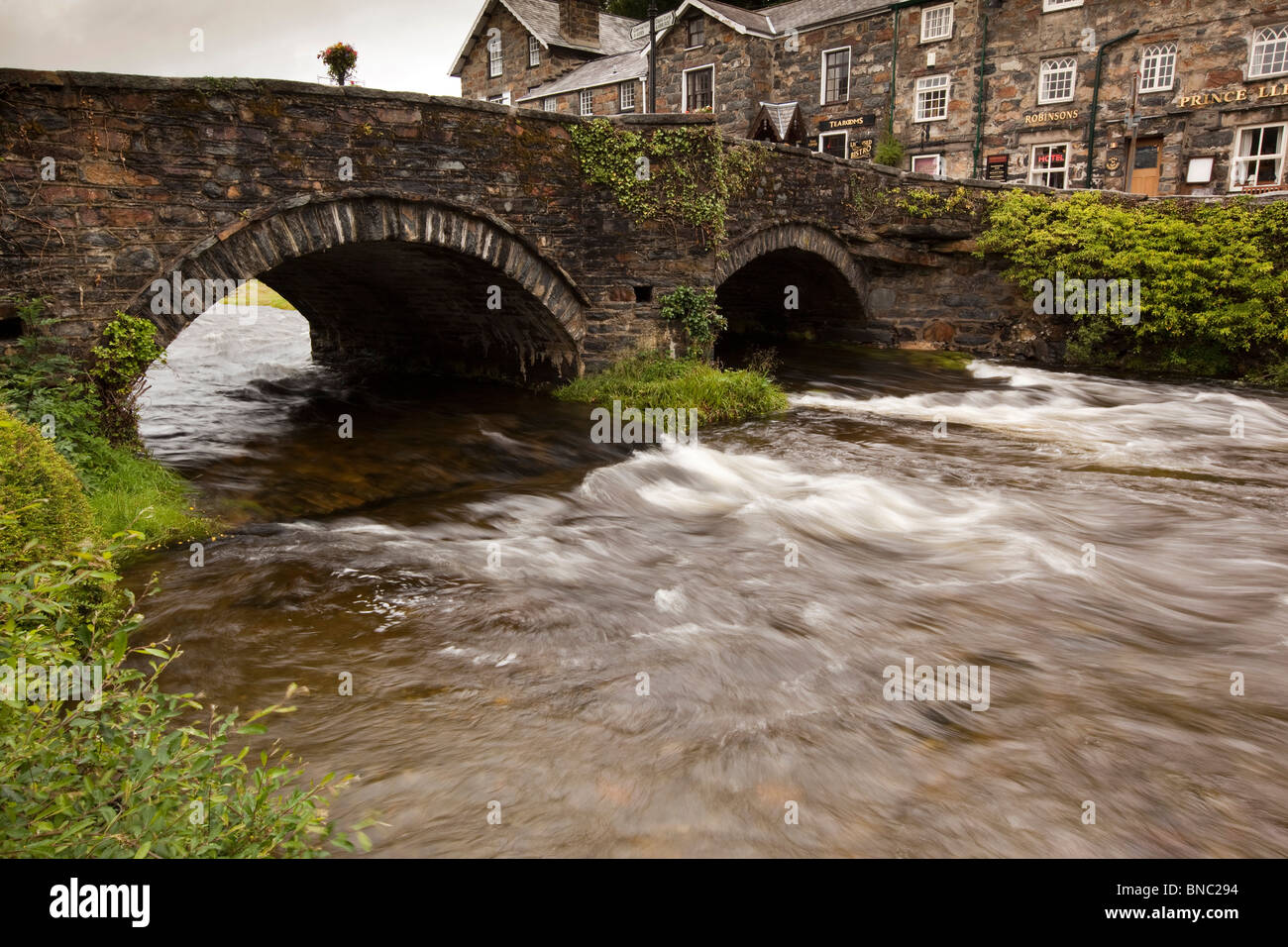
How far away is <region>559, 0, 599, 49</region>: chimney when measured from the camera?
3659 centimetres

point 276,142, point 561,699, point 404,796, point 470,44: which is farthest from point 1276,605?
point 470,44

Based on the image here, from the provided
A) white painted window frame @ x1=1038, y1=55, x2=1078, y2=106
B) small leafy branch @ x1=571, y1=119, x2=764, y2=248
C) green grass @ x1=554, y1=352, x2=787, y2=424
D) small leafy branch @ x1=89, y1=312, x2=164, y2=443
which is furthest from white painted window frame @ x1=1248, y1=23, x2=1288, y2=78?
small leafy branch @ x1=89, y1=312, x2=164, y2=443

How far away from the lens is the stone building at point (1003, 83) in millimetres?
22281

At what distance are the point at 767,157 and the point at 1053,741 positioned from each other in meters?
12.1

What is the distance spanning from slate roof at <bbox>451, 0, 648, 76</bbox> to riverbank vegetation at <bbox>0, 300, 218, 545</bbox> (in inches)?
1302

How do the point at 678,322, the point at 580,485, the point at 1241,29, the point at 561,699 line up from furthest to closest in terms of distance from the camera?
the point at 1241,29, the point at 678,322, the point at 580,485, the point at 561,699

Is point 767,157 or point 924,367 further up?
point 767,157

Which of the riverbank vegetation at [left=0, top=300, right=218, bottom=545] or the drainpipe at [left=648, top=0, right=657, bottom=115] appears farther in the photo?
the drainpipe at [left=648, top=0, right=657, bottom=115]

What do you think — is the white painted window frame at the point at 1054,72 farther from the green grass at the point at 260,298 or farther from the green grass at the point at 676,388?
the green grass at the point at 260,298

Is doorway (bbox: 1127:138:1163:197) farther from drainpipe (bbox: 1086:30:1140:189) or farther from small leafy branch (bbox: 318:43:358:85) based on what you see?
small leafy branch (bbox: 318:43:358:85)

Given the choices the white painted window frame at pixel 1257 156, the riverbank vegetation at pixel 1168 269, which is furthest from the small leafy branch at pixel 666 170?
the white painted window frame at pixel 1257 156

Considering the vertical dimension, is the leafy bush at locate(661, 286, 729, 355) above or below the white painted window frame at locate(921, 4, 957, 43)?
below
